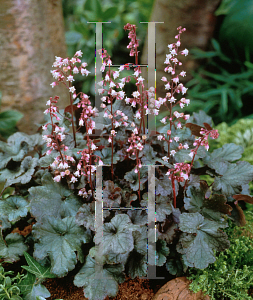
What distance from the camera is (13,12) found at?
59.1 inches

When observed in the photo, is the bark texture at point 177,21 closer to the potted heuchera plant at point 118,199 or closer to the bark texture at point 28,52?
the bark texture at point 28,52

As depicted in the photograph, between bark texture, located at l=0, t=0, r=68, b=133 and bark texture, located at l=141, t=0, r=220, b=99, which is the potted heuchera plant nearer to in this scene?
bark texture, located at l=0, t=0, r=68, b=133

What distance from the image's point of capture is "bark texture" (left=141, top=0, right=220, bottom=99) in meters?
2.13

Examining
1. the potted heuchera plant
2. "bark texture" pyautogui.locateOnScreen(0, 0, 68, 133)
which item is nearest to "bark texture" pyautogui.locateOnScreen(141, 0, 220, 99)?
"bark texture" pyautogui.locateOnScreen(0, 0, 68, 133)

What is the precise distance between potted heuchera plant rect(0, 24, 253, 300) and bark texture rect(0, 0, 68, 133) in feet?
2.05

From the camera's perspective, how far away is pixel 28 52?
1.59 metres

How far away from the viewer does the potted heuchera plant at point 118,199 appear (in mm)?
892

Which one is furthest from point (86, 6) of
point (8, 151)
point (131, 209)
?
point (131, 209)

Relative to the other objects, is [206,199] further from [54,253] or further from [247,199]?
[54,253]

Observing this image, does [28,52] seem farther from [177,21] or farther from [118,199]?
[177,21]

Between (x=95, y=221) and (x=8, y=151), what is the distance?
0.57m

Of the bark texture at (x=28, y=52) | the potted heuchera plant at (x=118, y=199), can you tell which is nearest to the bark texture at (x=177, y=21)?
the bark texture at (x=28, y=52)

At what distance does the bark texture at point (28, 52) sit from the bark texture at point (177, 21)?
2.30 feet

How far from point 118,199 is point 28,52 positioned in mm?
1089
